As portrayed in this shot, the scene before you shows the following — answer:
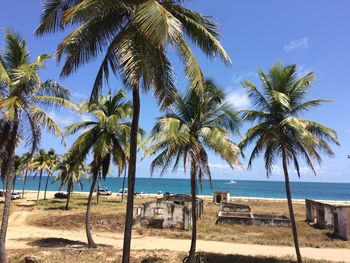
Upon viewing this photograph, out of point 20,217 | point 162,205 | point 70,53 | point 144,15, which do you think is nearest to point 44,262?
point 70,53

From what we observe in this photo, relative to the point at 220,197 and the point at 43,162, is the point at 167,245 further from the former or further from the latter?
the point at 220,197

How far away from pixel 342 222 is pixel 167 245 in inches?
539

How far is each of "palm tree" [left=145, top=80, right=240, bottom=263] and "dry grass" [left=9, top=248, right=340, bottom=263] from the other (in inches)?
101

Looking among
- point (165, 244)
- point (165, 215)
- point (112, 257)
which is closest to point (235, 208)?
point (165, 215)

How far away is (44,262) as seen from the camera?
44.5 feet

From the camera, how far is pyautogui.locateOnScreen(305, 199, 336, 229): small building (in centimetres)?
2942

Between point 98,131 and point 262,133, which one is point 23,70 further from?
point 262,133

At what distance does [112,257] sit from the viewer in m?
16.1

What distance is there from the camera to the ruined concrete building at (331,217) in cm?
2483

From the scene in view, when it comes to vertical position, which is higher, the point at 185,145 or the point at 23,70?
the point at 23,70

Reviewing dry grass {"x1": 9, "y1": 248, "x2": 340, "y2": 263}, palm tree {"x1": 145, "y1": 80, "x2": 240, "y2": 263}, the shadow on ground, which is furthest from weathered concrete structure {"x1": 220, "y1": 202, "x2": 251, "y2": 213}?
palm tree {"x1": 145, "y1": 80, "x2": 240, "y2": 263}

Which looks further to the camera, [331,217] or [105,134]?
[331,217]

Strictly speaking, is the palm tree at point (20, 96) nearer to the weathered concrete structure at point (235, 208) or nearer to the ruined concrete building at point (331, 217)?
the ruined concrete building at point (331, 217)

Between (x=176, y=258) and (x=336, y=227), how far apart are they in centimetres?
1667
